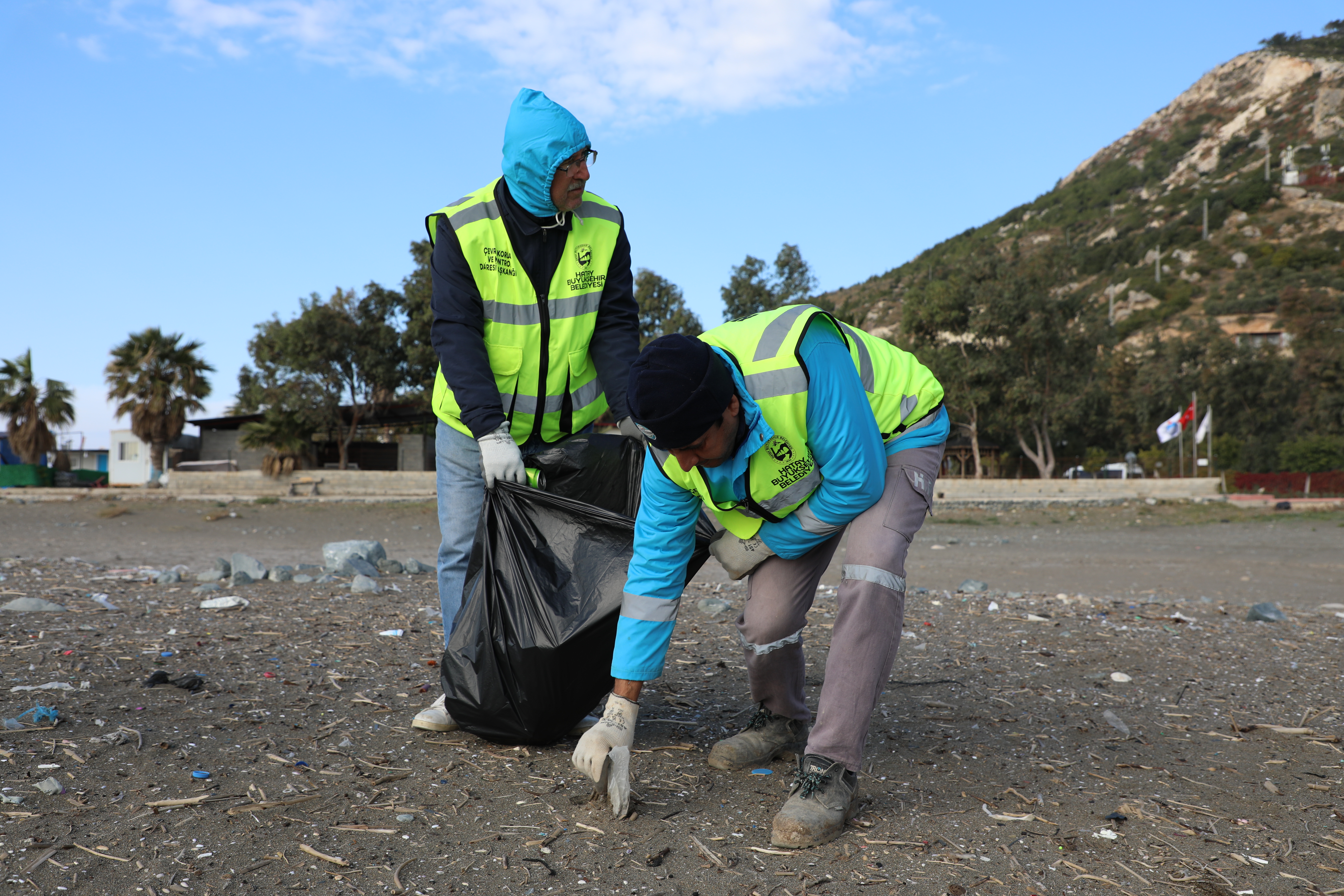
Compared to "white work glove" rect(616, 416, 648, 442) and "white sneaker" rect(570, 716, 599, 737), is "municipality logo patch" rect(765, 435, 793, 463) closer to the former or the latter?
"white work glove" rect(616, 416, 648, 442)

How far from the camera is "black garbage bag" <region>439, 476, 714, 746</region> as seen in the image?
2354 mm

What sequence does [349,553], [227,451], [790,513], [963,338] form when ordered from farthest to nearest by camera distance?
[963,338]
[227,451]
[349,553]
[790,513]

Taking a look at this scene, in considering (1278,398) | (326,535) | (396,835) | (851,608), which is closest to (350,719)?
(396,835)

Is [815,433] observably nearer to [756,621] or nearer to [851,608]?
[851,608]

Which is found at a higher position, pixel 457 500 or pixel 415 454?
pixel 415 454

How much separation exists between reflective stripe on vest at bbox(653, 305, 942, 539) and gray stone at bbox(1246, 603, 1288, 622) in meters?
4.04

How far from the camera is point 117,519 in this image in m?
16.9

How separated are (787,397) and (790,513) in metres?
0.39

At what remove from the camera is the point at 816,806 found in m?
1.99

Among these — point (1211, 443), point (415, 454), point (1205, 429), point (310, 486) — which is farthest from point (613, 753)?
point (1211, 443)

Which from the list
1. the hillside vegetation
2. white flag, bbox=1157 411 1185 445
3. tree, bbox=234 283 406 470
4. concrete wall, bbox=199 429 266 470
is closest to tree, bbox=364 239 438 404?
tree, bbox=234 283 406 470

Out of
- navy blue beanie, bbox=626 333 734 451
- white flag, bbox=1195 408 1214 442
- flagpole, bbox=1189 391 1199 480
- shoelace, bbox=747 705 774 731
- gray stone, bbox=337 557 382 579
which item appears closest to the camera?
navy blue beanie, bbox=626 333 734 451

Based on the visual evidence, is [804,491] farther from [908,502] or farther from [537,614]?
[537,614]

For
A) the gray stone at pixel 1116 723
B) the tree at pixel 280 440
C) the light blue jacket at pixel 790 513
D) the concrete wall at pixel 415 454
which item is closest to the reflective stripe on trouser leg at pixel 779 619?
the light blue jacket at pixel 790 513
